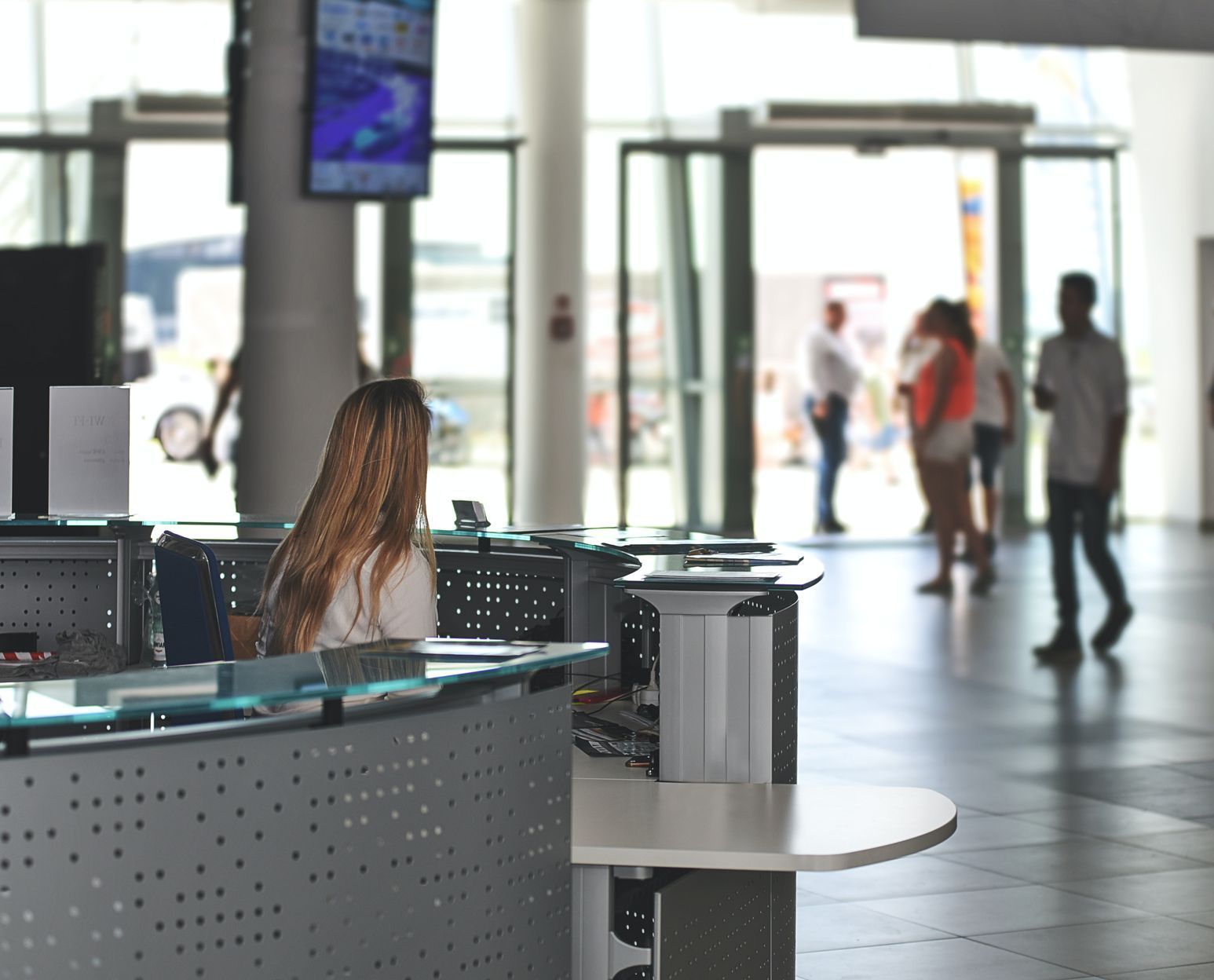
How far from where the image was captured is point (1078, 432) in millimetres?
8188

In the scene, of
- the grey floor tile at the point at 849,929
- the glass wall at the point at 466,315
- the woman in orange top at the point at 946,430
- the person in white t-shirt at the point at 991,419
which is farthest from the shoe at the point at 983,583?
the grey floor tile at the point at 849,929

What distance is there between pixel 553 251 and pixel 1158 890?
30.0 ft

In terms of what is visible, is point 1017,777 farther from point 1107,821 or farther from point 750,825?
point 750,825

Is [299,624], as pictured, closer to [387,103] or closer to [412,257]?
[387,103]

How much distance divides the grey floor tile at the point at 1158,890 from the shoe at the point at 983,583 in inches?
239

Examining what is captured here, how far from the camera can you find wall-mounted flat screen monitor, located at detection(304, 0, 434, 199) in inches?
257

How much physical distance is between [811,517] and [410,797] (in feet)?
43.1

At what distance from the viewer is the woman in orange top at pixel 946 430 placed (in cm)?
1072

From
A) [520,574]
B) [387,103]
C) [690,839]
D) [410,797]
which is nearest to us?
[410,797]

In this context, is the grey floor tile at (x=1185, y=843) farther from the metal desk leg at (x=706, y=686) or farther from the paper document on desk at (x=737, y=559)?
the metal desk leg at (x=706, y=686)

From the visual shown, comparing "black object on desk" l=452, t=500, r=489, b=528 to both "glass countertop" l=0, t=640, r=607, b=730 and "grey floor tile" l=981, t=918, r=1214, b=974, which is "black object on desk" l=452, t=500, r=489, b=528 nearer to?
"grey floor tile" l=981, t=918, r=1214, b=974

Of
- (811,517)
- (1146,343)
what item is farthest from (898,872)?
(1146,343)

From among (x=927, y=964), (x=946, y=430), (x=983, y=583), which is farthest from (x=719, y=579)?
(x=983, y=583)

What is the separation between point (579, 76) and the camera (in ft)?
43.7
